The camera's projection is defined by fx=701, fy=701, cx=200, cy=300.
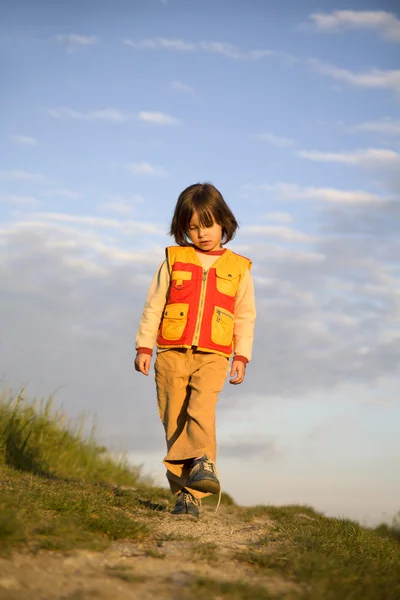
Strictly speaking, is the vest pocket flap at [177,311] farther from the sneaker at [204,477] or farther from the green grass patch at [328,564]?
the green grass patch at [328,564]

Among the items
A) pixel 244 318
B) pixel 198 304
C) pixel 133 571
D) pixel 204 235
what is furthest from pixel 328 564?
pixel 204 235

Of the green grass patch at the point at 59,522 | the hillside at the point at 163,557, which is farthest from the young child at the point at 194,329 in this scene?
the green grass patch at the point at 59,522

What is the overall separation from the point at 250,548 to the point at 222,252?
2.54m

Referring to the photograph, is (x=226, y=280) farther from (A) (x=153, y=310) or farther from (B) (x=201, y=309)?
(A) (x=153, y=310)

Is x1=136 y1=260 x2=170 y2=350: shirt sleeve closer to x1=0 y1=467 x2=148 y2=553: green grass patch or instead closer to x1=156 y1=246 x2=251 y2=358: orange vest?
x1=156 y1=246 x2=251 y2=358: orange vest

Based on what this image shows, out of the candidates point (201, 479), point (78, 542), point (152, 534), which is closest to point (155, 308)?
point (201, 479)

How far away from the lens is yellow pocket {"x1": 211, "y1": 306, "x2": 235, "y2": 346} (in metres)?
5.23

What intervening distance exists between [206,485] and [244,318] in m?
1.39

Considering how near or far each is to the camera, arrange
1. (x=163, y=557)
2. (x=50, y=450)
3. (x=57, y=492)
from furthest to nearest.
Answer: (x=50, y=450) → (x=57, y=492) → (x=163, y=557)

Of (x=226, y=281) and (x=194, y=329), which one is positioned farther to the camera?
(x=226, y=281)

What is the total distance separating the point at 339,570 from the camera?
10.5 ft

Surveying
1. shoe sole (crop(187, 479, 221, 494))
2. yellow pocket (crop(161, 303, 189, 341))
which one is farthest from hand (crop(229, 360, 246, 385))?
shoe sole (crop(187, 479, 221, 494))

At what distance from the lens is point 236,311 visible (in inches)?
219

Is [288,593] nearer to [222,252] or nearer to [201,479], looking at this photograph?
[201,479]
